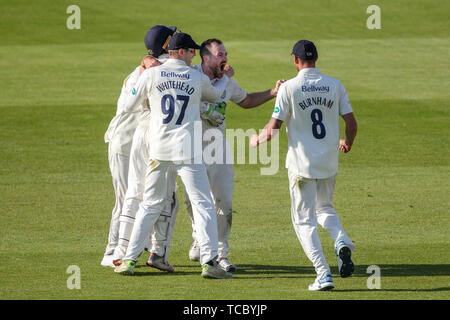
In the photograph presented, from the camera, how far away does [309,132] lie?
7.99 metres

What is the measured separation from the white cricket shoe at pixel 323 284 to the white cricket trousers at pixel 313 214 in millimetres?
50

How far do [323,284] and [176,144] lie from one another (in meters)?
2.00

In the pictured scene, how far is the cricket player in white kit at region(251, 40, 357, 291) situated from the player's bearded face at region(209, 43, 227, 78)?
37.8 inches

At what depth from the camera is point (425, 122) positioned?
1709 cm

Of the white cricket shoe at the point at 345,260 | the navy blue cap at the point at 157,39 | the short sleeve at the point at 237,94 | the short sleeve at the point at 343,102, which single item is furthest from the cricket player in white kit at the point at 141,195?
the short sleeve at the point at 343,102

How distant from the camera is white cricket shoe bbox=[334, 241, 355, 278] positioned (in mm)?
8039

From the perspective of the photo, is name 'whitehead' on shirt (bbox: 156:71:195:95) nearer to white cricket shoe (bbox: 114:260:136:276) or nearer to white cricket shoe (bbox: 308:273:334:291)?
white cricket shoe (bbox: 114:260:136:276)

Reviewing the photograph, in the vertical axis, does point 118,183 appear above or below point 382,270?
above

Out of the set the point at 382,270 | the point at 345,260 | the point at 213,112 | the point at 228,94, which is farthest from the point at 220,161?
the point at 382,270

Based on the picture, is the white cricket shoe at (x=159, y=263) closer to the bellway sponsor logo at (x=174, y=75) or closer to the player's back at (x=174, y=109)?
the player's back at (x=174, y=109)

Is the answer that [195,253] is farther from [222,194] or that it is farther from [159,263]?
[222,194]

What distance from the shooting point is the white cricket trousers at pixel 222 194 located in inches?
350

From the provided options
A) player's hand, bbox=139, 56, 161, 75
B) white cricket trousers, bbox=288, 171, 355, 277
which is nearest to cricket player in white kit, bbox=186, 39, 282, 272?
player's hand, bbox=139, 56, 161, 75
